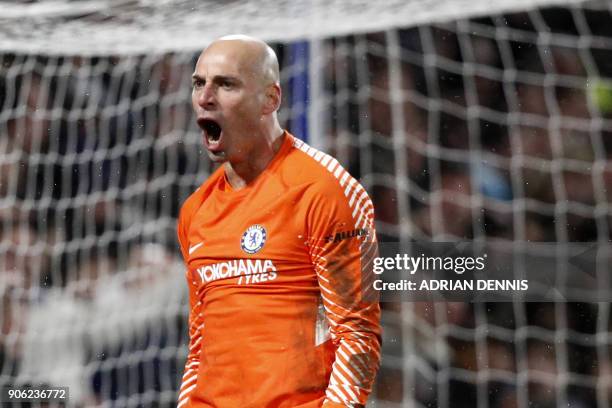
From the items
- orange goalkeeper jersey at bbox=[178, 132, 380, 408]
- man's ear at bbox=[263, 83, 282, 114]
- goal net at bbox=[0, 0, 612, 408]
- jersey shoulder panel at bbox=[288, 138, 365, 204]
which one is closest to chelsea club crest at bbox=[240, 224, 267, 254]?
orange goalkeeper jersey at bbox=[178, 132, 380, 408]

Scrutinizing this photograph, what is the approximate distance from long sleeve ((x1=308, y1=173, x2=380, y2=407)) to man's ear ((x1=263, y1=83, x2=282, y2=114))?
210 millimetres

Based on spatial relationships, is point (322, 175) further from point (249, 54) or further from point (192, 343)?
point (192, 343)

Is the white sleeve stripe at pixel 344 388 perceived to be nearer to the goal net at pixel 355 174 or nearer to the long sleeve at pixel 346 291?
the long sleeve at pixel 346 291

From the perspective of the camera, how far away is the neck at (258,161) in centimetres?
178

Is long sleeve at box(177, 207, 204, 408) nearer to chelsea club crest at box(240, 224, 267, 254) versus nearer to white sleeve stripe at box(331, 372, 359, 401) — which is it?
chelsea club crest at box(240, 224, 267, 254)

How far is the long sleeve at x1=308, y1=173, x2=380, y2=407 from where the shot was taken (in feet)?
5.24

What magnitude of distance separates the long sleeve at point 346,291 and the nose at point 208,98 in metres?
0.26

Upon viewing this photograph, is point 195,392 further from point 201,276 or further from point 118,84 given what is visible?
point 118,84

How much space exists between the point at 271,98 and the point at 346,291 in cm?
41

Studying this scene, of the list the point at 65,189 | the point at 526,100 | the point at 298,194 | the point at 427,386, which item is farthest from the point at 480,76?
the point at 298,194

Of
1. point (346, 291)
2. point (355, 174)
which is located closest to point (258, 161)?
point (346, 291)

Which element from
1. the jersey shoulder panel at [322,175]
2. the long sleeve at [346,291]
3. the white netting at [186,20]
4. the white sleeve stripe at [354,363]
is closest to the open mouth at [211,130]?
the jersey shoulder panel at [322,175]

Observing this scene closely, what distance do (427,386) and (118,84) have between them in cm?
149

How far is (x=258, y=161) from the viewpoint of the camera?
5.84ft
